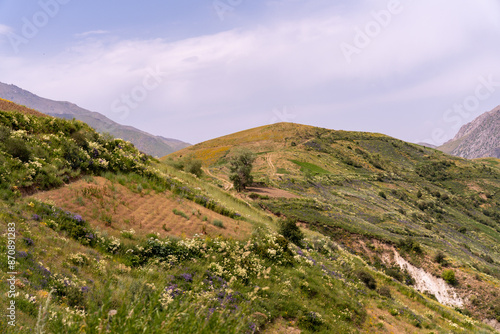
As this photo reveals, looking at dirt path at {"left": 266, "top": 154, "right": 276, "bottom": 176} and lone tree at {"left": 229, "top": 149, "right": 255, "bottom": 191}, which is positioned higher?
dirt path at {"left": 266, "top": 154, "right": 276, "bottom": 176}

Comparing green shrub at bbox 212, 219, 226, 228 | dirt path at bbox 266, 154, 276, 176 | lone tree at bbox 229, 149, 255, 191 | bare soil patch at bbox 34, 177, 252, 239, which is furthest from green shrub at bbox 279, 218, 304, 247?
dirt path at bbox 266, 154, 276, 176

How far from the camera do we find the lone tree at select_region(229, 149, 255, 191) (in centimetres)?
4610

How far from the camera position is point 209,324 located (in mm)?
3555

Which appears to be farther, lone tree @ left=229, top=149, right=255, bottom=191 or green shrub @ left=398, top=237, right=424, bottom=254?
lone tree @ left=229, top=149, right=255, bottom=191

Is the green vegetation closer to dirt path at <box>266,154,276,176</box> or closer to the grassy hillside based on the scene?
dirt path at <box>266,154,276,176</box>

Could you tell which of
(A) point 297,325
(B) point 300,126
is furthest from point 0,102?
(B) point 300,126

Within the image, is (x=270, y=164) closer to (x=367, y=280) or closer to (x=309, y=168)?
(x=309, y=168)

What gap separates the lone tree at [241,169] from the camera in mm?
46103

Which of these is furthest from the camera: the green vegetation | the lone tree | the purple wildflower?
the green vegetation

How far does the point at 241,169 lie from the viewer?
1836 inches

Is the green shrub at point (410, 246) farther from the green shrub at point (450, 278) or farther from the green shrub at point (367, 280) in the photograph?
the green shrub at point (367, 280)

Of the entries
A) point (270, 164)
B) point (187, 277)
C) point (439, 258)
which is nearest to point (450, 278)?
point (439, 258)

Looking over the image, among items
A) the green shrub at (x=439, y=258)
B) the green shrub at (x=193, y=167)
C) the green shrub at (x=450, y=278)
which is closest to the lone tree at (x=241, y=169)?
the green shrub at (x=193, y=167)

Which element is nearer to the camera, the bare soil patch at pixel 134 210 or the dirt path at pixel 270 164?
the bare soil patch at pixel 134 210
